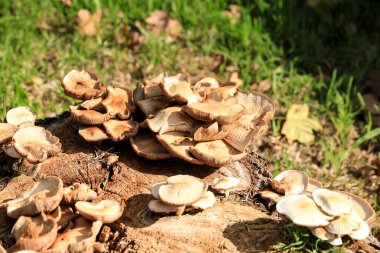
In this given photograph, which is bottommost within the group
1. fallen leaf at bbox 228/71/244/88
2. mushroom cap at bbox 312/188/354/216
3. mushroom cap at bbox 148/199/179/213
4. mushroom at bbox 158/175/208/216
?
fallen leaf at bbox 228/71/244/88

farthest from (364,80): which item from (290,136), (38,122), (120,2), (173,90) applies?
(38,122)

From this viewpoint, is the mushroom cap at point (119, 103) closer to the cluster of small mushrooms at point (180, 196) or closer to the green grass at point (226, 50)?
the cluster of small mushrooms at point (180, 196)

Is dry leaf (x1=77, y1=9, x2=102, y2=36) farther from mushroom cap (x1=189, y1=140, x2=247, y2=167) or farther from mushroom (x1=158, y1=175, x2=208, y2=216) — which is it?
mushroom (x1=158, y1=175, x2=208, y2=216)

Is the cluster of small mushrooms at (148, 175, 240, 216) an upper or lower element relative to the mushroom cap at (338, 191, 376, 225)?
upper

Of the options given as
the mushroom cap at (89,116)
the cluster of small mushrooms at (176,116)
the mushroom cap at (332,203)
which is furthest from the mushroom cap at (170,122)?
the mushroom cap at (332,203)

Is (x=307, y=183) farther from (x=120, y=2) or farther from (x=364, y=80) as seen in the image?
(x=120, y=2)

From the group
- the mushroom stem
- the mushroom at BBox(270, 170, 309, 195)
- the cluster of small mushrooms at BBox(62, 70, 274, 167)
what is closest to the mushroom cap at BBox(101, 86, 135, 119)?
the cluster of small mushrooms at BBox(62, 70, 274, 167)
